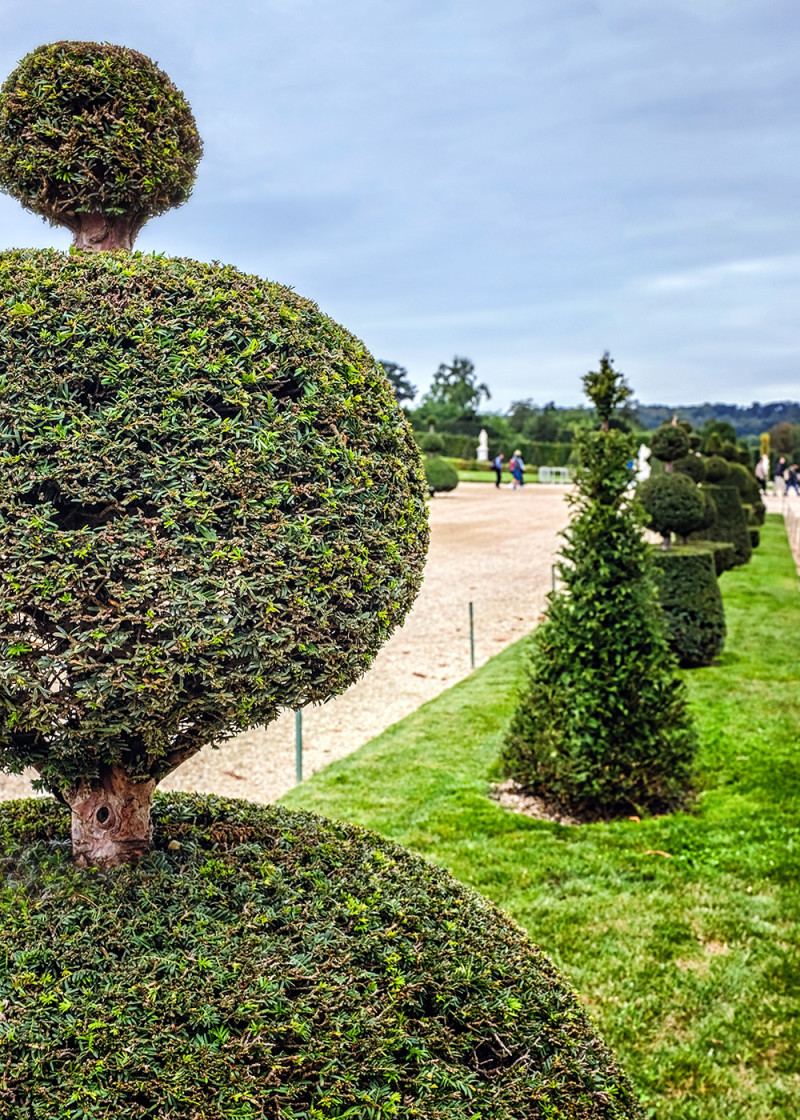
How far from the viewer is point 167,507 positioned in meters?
2.19

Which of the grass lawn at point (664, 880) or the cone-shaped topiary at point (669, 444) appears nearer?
the grass lawn at point (664, 880)

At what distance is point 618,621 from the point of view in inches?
256

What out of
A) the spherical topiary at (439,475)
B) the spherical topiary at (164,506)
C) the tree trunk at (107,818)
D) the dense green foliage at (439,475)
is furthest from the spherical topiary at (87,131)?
the spherical topiary at (439,475)

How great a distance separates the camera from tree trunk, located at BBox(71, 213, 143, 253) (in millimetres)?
2762

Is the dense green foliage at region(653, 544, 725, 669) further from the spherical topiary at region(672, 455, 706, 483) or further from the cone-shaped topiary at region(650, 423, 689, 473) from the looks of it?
the spherical topiary at region(672, 455, 706, 483)

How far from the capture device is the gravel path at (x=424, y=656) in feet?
26.1

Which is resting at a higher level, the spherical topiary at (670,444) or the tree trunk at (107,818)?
the spherical topiary at (670,444)

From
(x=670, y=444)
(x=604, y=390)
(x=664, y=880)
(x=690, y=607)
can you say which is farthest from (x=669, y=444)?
(x=664, y=880)

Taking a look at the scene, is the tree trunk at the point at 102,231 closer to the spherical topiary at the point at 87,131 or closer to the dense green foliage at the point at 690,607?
the spherical topiary at the point at 87,131

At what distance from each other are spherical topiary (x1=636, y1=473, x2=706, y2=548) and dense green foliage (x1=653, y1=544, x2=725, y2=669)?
729 mm

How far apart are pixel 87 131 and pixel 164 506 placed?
3.69 feet

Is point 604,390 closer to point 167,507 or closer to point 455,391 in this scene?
point 167,507

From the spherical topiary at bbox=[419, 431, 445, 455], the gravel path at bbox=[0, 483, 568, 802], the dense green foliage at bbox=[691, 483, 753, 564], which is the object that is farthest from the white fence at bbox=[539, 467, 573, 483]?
the dense green foliage at bbox=[691, 483, 753, 564]

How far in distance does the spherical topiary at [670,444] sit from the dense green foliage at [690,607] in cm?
255
